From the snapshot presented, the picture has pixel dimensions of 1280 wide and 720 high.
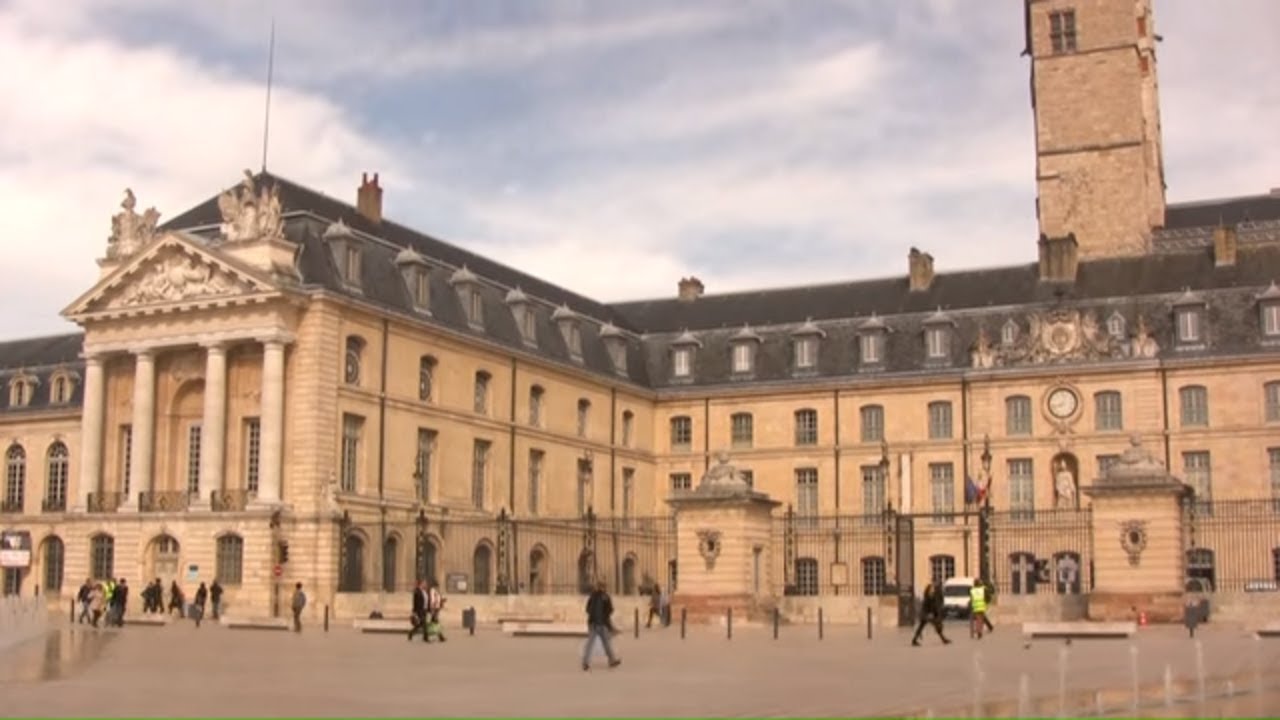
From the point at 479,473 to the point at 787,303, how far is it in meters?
16.4

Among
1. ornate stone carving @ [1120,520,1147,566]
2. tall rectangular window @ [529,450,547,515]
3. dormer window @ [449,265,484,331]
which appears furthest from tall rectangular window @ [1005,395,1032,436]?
ornate stone carving @ [1120,520,1147,566]

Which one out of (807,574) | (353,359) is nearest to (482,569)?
(353,359)

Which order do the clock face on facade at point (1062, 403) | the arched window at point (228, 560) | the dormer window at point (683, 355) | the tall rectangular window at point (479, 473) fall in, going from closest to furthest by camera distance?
1. the arched window at point (228, 560)
2. the tall rectangular window at point (479, 473)
3. the clock face on facade at point (1062, 403)
4. the dormer window at point (683, 355)

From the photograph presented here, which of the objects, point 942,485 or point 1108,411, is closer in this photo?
point 1108,411

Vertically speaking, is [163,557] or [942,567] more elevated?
[163,557]

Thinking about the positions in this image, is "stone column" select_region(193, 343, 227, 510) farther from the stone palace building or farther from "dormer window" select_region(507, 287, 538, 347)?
"dormer window" select_region(507, 287, 538, 347)

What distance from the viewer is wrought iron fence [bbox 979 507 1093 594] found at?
49.5 m

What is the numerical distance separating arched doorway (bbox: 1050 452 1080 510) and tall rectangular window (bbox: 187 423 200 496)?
26195 millimetres

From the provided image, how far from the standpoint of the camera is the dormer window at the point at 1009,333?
180 feet

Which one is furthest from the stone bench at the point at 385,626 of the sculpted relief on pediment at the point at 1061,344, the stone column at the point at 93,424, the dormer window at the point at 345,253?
the sculpted relief on pediment at the point at 1061,344

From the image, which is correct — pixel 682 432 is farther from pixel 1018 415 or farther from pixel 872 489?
pixel 1018 415

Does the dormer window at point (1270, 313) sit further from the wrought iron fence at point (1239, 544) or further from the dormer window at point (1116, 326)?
the wrought iron fence at point (1239, 544)

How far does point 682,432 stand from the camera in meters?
60.2

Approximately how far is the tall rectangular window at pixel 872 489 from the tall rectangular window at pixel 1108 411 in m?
7.29
